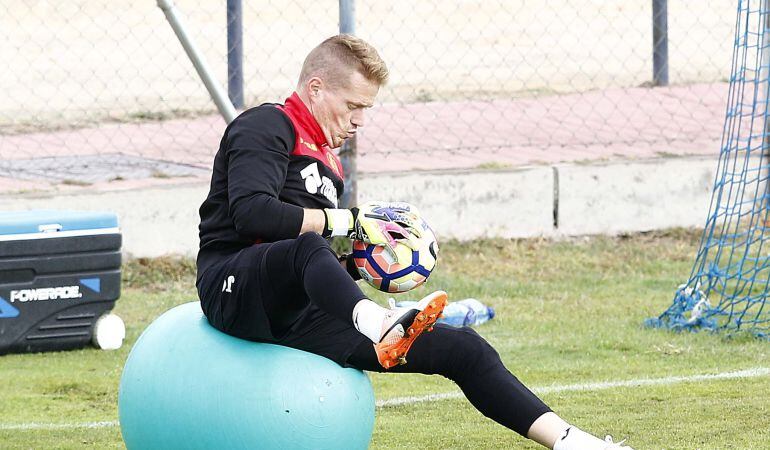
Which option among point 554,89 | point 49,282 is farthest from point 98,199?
point 554,89

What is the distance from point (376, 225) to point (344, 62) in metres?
0.61

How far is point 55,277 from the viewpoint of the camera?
7.03m

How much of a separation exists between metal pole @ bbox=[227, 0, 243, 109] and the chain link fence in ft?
1.54

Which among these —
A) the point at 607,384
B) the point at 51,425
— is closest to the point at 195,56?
the point at 51,425

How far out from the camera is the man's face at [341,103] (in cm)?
479

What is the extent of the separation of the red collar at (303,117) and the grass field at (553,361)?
1.26 metres

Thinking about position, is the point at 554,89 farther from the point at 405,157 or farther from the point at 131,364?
the point at 131,364

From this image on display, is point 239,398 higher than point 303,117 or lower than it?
lower

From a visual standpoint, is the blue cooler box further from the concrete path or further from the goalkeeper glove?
the goalkeeper glove

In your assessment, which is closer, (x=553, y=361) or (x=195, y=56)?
(x=553, y=361)

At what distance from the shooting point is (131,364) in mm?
4746

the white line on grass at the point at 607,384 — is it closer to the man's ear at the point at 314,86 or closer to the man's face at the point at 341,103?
the man's face at the point at 341,103

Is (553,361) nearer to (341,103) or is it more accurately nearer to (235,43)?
Result: (341,103)

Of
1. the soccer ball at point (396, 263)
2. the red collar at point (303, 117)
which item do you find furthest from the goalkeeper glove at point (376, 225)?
the red collar at point (303, 117)
